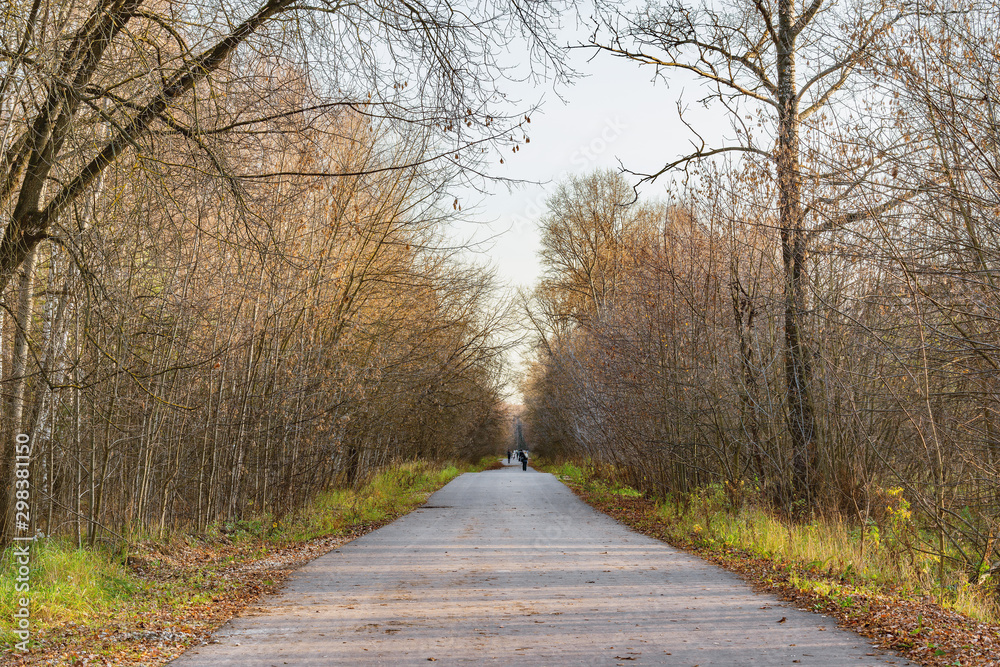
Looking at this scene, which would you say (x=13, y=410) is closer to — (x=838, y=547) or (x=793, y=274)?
(x=838, y=547)

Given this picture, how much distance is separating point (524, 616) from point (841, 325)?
6904 millimetres

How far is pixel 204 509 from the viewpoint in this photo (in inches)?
472

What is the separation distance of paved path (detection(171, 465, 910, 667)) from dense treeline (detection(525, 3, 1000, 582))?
2553mm

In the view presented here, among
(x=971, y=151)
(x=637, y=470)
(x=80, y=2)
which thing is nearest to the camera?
(x=80, y=2)

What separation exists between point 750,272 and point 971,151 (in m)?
5.37

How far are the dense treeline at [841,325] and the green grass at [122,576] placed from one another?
6990 millimetres

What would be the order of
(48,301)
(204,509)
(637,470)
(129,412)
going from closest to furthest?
(48,301), (129,412), (204,509), (637,470)

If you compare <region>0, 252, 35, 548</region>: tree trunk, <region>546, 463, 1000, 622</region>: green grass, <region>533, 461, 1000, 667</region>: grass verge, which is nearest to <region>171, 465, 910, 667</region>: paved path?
<region>533, 461, 1000, 667</region>: grass verge

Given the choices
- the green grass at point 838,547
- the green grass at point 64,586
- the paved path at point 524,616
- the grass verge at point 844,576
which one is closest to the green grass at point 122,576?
the green grass at point 64,586

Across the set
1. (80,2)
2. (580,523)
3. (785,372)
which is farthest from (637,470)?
(80,2)

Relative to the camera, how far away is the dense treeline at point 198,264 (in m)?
5.96

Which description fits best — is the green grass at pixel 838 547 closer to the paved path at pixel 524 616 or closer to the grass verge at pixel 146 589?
the paved path at pixel 524 616

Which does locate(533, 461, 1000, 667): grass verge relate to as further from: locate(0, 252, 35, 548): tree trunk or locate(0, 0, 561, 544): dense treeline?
locate(0, 252, 35, 548): tree trunk

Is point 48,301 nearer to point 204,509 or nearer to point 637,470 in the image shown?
point 204,509
